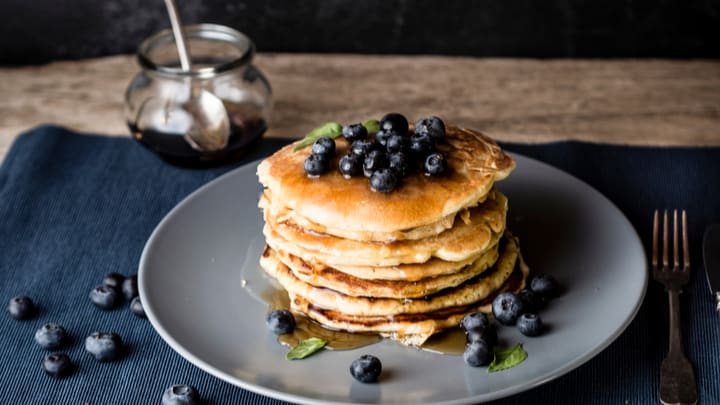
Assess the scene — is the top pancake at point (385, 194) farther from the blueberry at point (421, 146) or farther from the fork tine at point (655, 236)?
the fork tine at point (655, 236)

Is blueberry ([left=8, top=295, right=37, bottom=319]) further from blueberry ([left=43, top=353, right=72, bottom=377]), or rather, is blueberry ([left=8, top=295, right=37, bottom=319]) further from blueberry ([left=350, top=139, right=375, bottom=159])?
blueberry ([left=350, top=139, right=375, bottom=159])

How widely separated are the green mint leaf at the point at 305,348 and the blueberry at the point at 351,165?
35 cm

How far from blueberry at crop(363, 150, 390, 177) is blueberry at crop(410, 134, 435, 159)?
0.25 feet

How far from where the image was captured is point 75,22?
3.29 m

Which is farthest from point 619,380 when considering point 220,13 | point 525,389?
point 220,13

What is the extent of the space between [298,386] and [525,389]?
42 centimetres

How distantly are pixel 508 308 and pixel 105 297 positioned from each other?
92cm

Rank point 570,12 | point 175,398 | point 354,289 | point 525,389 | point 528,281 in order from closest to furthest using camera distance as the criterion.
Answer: point 525,389, point 175,398, point 354,289, point 528,281, point 570,12

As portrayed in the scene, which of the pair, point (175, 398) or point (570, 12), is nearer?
point (175, 398)

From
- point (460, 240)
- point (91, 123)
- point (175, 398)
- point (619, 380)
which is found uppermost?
point (460, 240)

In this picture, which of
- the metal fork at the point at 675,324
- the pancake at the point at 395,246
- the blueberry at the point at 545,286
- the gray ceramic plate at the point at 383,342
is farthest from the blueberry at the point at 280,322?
the metal fork at the point at 675,324

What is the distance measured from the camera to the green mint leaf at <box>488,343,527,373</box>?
5.54 ft

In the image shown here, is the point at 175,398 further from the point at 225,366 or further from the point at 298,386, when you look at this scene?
the point at 298,386

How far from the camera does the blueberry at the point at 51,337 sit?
6.29 feet
